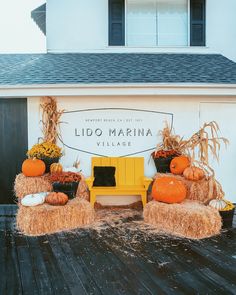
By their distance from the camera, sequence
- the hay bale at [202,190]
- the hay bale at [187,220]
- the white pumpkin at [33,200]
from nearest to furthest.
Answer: the hay bale at [187,220] < the white pumpkin at [33,200] < the hay bale at [202,190]

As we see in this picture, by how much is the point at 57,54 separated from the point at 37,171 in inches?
143

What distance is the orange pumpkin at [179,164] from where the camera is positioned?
6.17 meters

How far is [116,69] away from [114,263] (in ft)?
14.3

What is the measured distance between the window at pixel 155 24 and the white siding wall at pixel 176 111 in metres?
2.52

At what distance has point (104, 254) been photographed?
4.27 meters

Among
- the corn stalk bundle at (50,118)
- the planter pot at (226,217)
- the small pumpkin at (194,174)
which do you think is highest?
the corn stalk bundle at (50,118)

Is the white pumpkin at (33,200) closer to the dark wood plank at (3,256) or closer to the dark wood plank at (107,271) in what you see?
the dark wood plank at (3,256)

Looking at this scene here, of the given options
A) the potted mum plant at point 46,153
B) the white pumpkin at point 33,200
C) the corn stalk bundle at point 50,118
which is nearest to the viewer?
the white pumpkin at point 33,200

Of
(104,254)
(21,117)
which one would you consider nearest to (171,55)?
(21,117)

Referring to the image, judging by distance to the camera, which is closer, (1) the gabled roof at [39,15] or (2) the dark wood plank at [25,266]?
(2) the dark wood plank at [25,266]

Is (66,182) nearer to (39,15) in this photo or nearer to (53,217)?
(53,217)

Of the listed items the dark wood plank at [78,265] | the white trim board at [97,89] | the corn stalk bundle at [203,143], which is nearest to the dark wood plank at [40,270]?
the dark wood plank at [78,265]

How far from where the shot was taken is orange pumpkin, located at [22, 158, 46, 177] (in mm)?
5910

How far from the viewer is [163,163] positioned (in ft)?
21.1
